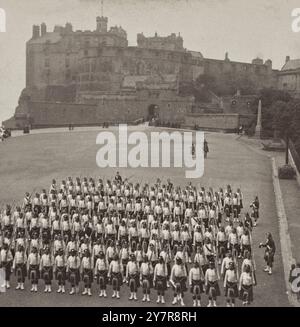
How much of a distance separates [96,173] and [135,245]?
12561 millimetres

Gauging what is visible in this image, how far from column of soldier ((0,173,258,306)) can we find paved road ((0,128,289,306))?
493 mm

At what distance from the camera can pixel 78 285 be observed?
14.0m

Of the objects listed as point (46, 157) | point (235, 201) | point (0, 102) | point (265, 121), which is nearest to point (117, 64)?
point (0, 102)

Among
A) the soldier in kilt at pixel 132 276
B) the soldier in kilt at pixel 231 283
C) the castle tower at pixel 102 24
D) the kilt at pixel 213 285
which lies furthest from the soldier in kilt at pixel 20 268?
the castle tower at pixel 102 24

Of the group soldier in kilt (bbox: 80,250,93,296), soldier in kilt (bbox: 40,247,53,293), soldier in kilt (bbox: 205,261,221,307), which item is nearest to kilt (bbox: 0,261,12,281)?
soldier in kilt (bbox: 40,247,53,293)

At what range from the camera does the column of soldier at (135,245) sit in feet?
43.1

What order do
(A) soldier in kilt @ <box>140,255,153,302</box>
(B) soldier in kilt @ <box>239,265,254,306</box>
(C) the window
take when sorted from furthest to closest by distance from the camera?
1. (C) the window
2. (A) soldier in kilt @ <box>140,255,153,302</box>
3. (B) soldier in kilt @ <box>239,265,254,306</box>

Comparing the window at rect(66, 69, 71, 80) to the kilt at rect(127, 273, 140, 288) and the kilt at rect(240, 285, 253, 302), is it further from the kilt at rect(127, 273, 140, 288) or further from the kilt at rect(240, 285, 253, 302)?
the kilt at rect(240, 285, 253, 302)

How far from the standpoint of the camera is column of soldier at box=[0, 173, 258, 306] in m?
13.1

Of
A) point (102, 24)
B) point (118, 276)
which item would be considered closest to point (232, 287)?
point (118, 276)

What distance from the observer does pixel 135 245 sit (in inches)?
592

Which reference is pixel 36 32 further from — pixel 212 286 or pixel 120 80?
pixel 212 286

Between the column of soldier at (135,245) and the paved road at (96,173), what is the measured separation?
49cm
